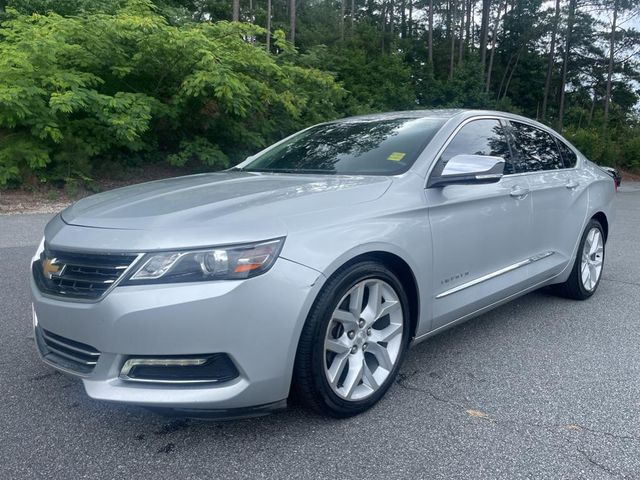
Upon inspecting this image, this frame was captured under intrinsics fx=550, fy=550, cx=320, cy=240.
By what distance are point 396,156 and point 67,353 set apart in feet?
6.77

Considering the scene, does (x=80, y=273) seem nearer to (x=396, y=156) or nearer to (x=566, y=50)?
(x=396, y=156)

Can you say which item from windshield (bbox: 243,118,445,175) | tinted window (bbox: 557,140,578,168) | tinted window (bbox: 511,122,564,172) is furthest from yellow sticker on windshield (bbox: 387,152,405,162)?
tinted window (bbox: 557,140,578,168)

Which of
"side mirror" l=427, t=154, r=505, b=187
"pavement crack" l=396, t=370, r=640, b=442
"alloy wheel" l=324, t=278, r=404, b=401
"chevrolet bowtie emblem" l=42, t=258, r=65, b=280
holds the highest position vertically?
"side mirror" l=427, t=154, r=505, b=187

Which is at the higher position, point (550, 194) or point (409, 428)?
point (550, 194)

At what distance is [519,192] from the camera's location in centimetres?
376

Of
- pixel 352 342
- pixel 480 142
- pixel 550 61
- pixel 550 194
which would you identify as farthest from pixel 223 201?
pixel 550 61

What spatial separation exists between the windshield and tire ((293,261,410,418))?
2.61ft

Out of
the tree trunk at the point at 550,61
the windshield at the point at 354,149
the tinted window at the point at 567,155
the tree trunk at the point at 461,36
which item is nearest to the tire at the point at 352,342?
the windshield at the point at 354,149

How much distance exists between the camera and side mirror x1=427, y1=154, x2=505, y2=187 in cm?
306

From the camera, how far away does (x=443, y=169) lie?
3.17 m

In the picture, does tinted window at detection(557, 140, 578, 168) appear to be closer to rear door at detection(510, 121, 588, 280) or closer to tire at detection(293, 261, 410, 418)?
rear door at detection(510, 121, 588, 280)

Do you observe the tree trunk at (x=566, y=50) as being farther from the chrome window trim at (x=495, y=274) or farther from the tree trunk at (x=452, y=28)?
the chrome window trim at (x=495, y=274)

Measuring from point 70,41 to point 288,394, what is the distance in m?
11.6

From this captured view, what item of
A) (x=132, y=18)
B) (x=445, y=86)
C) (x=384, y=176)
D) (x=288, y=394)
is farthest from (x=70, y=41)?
(x=445, y=86)
